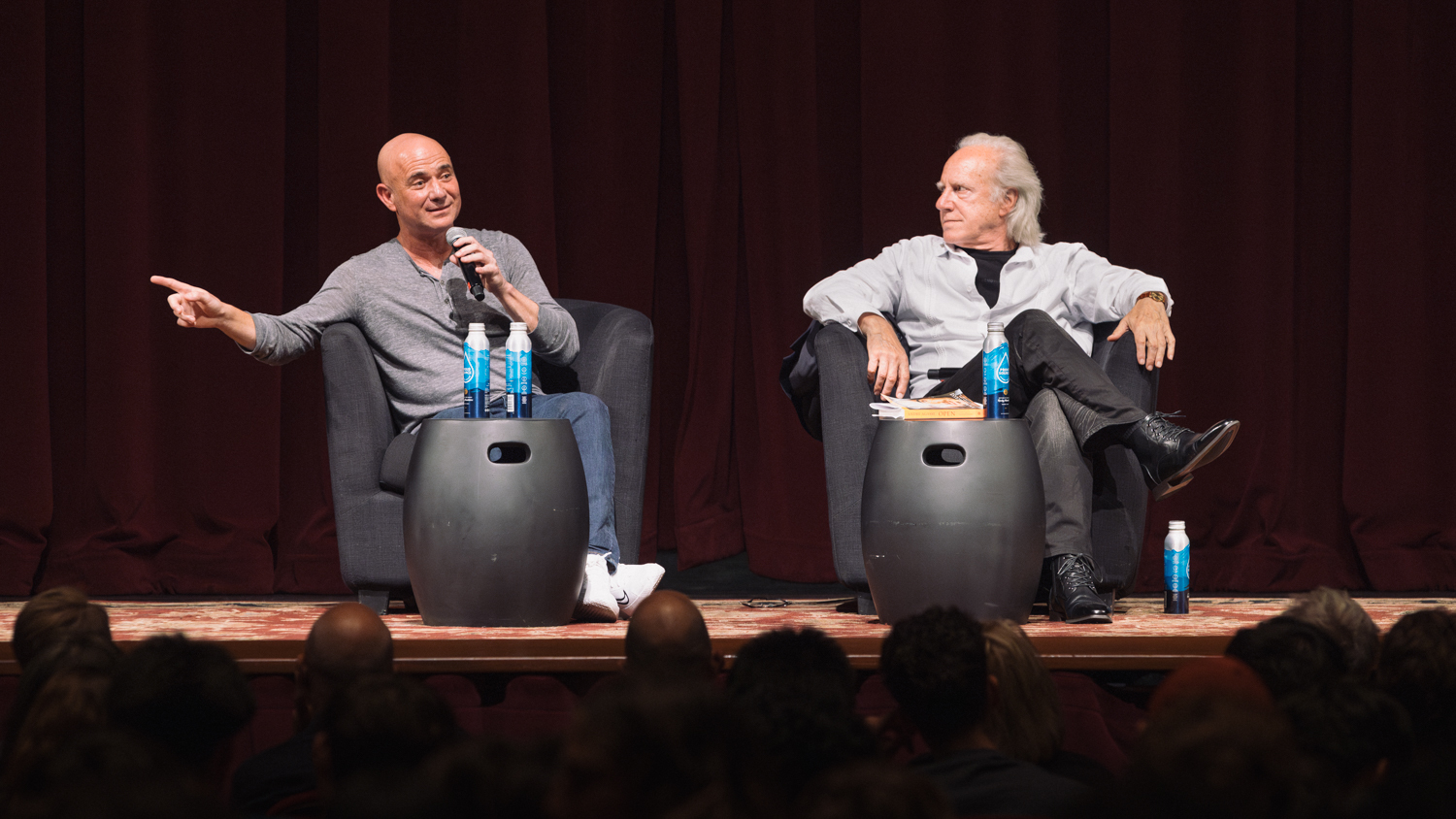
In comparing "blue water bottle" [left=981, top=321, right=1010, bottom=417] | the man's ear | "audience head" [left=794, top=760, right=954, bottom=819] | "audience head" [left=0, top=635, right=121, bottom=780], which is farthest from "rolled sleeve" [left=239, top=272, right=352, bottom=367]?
"audience head" [left=794, top=760, right=954, bottom=819]

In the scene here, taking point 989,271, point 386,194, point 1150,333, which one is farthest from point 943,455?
point 386,194

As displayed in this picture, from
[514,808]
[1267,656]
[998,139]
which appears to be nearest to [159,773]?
[514,808]

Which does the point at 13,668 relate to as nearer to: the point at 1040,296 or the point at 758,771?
the point at 758,771

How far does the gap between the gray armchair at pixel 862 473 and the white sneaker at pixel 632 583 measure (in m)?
0.33

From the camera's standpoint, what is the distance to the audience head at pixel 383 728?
3.37 ft

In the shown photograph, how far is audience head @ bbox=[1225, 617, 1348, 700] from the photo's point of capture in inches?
53.4

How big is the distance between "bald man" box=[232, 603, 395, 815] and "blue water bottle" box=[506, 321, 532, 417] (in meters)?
0.82

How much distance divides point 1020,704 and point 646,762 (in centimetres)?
71

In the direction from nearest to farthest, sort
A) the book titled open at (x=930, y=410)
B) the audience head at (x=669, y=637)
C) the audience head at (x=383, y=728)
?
the audience head at (x=383, y=728) < the audience head at (x=669, y=637) < the book titled open at (x=930, y=410)

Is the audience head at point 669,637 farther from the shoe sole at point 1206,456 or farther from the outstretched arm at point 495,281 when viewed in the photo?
the shoe sole at point 1206,456

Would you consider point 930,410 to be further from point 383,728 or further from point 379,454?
point 383,728

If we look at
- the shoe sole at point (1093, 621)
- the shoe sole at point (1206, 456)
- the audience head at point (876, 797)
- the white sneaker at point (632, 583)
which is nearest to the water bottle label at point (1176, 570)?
the shoe sole at point (1206, 456)

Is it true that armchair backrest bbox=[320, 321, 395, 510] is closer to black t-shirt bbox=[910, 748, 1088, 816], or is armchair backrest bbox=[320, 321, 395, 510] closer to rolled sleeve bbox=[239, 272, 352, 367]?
rolled sleeve bbox=[239, 272, 352, 367]

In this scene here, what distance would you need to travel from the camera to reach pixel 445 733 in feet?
3.43
